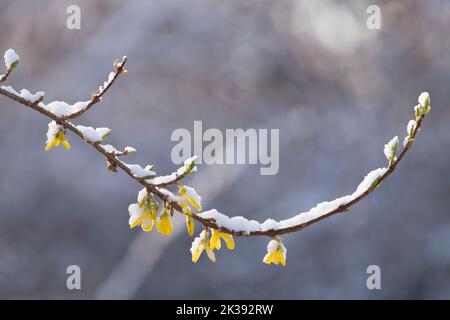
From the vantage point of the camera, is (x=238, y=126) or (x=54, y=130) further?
(x=238, y=126)

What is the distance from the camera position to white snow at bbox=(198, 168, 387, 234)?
0.71 m

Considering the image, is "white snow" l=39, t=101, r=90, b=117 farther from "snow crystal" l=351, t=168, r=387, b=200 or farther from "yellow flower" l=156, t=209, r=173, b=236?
"snow crystal" l=351, t=168, r=387, b=200

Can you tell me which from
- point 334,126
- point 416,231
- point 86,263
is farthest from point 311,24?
point 86,263

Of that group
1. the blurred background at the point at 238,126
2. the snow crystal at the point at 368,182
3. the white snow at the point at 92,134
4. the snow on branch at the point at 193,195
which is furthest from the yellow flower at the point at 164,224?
the blurred background at the point at 238,126

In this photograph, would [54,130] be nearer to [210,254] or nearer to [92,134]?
[92,134]

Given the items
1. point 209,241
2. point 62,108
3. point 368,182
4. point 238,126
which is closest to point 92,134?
point 62,108

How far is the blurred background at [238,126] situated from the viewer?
4879 millimetres

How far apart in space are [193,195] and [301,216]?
5.1 inches

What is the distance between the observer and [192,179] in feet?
17.7

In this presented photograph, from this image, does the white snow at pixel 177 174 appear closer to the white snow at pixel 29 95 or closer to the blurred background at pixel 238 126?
the white snow at pixel 29 95

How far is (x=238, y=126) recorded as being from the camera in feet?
17.5
